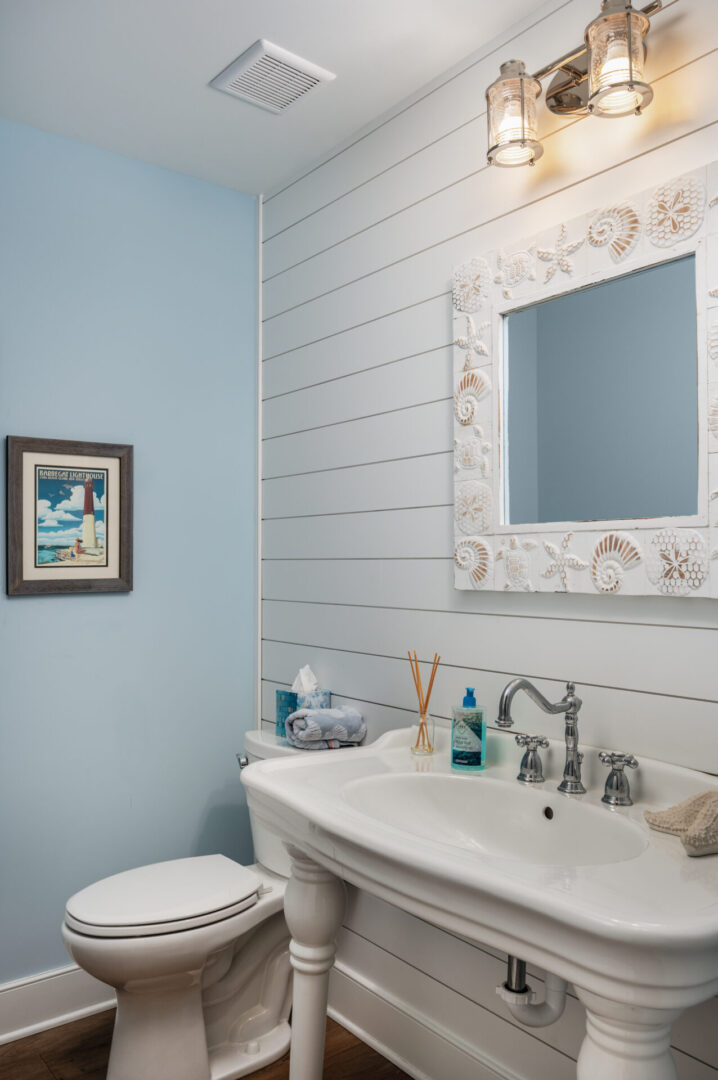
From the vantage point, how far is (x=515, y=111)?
164cm

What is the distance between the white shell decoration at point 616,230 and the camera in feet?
5.11

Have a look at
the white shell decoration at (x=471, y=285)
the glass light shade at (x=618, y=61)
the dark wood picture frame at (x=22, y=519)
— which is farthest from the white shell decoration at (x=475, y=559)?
the dark wood picture frame at (x=22, y=519)

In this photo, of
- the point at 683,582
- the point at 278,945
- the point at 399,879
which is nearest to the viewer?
the point at 399,879

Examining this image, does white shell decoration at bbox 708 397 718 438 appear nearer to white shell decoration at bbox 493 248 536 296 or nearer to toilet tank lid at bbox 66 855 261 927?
white shell decoration at bbox 493 248 536 296

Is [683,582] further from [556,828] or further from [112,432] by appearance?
[112,432]

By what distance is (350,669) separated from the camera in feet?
7.51

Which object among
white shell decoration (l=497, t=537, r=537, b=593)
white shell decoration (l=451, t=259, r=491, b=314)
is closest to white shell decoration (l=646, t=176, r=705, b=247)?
white shell decoration (l=451, t=259, r=491, b=314)

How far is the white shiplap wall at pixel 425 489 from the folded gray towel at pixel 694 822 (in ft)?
0.57

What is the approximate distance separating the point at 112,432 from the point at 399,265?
3.10 ft

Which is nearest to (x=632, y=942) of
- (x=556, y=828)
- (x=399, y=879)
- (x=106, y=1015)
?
(x=399, y=879)

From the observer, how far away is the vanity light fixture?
145cm

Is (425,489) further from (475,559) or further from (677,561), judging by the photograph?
(677,561)

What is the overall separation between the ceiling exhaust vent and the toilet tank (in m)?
1.70

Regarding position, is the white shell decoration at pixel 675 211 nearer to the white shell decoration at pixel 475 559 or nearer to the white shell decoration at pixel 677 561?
the white shell decoration at pixel 677 561
